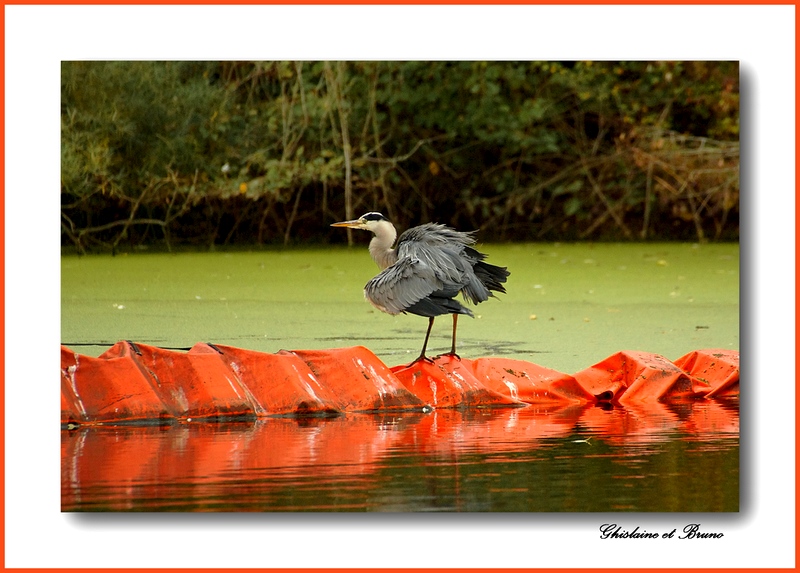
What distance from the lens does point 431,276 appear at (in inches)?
169

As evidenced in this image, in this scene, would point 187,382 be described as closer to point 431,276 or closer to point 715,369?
point 431,276

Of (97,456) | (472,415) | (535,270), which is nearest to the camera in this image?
(97,456)

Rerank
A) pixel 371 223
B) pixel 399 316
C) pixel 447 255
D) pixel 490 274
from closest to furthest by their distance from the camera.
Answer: pixel 447 255
pixel 490 274
pixel 371 223
pixel 399 316

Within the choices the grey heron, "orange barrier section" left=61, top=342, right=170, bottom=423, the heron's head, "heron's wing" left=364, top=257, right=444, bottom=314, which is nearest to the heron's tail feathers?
the grey heron

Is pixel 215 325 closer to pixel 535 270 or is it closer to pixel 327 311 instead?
pixel 327 311

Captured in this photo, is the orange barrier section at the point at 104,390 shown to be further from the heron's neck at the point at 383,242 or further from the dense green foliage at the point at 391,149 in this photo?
the dense green foliage at the point at 391,149

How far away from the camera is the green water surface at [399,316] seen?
5.23m

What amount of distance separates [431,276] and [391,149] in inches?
81.1

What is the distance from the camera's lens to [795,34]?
410cm

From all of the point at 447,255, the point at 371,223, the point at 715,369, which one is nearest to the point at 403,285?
the point at 447,255

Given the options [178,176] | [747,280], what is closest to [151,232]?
[178,176]

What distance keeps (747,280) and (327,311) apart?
8.41 feet

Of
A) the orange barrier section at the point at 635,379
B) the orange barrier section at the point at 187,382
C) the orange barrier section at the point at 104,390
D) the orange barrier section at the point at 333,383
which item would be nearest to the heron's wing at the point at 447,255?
the orange barrier section at the point at 333,383

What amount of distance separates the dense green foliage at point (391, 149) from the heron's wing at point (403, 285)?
3.64 ft
